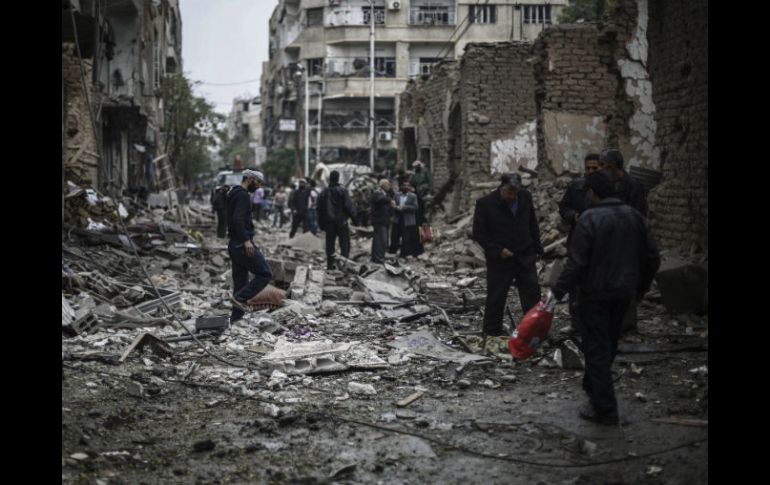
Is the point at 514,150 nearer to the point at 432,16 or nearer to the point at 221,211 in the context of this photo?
the point at 221,211

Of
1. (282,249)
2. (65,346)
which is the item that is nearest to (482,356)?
(65,346)

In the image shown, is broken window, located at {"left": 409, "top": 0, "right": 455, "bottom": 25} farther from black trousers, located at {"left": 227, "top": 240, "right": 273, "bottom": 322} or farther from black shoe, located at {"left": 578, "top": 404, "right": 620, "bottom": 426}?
black shoe, located at {"left": 578, "top": 404, "right": 620, "bottom": 426}

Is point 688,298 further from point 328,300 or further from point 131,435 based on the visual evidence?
point 131,435

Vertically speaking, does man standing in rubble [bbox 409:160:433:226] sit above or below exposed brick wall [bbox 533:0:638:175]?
below

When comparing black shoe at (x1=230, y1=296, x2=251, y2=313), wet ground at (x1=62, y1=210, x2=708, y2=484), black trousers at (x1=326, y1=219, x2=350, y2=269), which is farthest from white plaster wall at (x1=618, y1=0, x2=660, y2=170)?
black shoe at (x1=230, y1=296, x2=251, y2=313)

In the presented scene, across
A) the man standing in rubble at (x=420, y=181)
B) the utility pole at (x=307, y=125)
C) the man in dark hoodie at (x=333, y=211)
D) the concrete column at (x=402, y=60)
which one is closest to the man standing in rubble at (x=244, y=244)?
the man in dark hoodie at (x=333, y=211)

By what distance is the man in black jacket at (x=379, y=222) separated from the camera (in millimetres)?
15695

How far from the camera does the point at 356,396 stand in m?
6.58

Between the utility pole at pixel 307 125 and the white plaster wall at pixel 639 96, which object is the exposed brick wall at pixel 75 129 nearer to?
the white plaster wall at pixel 639 96

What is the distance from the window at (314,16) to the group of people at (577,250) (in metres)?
44.2

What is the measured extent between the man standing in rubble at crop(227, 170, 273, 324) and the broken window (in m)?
47.0

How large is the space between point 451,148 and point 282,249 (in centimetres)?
561

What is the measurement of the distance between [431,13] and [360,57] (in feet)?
18.0

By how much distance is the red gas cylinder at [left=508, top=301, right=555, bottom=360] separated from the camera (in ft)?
20.0
